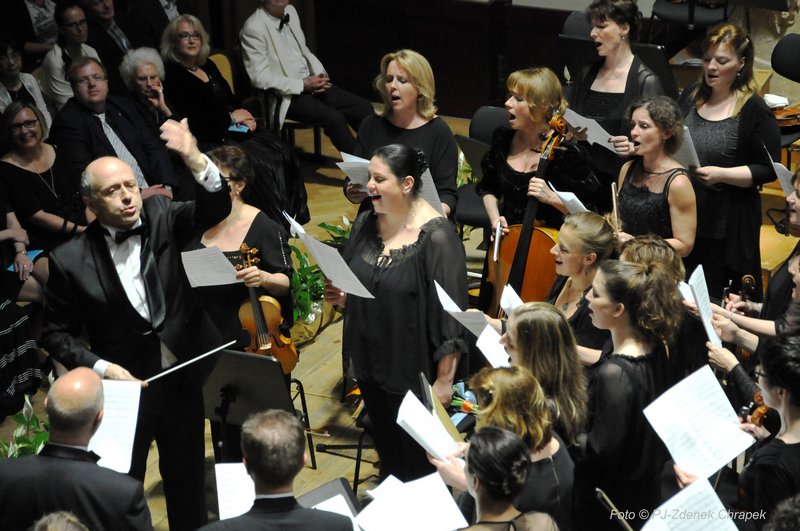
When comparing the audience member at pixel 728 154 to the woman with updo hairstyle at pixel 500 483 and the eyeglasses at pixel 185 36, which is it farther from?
the eyeglasses at pixel 185 36

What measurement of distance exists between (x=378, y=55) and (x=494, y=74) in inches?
45.7

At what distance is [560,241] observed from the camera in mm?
3617

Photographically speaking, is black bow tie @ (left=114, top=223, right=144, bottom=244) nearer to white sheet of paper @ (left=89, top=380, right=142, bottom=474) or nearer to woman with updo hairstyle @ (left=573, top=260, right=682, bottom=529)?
white sheet of paper @ (left=89, top=380, right=142, bottom=474)

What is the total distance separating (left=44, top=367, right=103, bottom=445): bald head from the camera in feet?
8.45

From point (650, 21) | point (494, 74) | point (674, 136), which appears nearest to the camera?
point (674, 136)

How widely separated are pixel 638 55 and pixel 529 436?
329 centimetres

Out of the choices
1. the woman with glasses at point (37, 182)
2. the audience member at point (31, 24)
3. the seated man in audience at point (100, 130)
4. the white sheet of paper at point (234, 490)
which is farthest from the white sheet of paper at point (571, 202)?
the audience member at point (31, 24)

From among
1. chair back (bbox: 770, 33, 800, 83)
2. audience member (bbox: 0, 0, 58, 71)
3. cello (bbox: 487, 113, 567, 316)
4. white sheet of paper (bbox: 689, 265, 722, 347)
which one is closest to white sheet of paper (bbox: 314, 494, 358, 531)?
white sheet of paper (bbox: 689, 265, 722, 347)

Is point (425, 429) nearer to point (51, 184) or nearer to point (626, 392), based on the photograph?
point (626, 392)

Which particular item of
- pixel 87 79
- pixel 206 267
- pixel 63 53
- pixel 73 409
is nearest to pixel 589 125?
pixel 206 267

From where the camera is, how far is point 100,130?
18.2ft

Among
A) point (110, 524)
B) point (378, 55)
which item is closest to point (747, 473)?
point (110, 524)

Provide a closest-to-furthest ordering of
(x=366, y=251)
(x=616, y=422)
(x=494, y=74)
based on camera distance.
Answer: (x=616, y=422)
(x=366, y=251)
(x=494, y=74)

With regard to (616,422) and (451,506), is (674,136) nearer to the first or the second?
(616,422)
